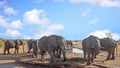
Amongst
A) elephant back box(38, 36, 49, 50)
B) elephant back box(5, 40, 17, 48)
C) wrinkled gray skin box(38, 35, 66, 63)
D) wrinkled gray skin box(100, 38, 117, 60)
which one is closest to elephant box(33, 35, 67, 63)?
wrinkled gray skin box(38, 35, 66, 63)

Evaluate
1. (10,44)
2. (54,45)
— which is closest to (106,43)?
(54,45)

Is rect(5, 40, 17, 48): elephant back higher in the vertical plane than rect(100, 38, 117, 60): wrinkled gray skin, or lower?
higher

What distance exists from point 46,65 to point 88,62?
3.83m

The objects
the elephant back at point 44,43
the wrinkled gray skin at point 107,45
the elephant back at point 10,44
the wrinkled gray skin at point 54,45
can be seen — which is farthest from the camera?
the elephant back at point 10,44

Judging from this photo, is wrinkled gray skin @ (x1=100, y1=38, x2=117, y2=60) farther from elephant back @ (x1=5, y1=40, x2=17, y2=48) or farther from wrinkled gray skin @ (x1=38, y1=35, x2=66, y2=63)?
elephant back @ (x1=5, y1=40, x2=17, y2=48)

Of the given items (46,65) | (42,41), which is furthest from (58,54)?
(46,65)

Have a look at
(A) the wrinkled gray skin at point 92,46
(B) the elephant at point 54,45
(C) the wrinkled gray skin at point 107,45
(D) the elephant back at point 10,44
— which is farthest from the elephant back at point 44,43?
(D) the elephant back at point 10,44

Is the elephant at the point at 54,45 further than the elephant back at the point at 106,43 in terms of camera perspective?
No

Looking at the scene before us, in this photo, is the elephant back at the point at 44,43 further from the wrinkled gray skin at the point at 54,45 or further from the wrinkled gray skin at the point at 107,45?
the wrinkled gray skin at the point at 107,45

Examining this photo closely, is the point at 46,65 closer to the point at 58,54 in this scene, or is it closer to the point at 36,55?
the point at 58,54

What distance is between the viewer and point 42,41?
32094mm

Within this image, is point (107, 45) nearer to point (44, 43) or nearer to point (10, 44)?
point (44, 43)

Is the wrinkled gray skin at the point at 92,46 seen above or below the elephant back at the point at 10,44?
below

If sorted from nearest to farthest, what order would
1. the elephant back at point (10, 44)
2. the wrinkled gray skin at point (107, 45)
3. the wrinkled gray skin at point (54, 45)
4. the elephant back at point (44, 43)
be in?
1. the wrinkled gray skin at point (54, 45)
2. the elephant back at point (44, 43)
3. the wrinkled gray skin at point (107, 45)
4. the elephant back at point (10, 44)
